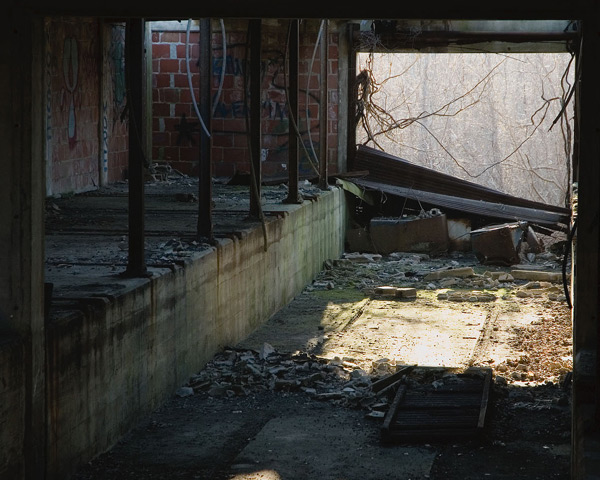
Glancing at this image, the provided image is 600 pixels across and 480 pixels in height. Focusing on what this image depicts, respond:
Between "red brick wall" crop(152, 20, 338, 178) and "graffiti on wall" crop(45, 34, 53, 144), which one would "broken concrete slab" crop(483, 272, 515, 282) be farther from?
"graffiti on wall" crop(45, 34, 53, 144)

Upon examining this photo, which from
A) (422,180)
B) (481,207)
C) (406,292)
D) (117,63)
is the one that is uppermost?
(117,63)

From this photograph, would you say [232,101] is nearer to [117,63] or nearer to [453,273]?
[117,63]

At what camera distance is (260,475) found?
616cm

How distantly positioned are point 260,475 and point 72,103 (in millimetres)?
9129

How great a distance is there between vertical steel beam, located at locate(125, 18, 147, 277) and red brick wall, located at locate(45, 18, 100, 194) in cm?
579

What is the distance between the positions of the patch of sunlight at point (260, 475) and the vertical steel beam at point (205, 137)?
368cm

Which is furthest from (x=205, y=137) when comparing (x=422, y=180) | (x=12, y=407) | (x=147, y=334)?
(x=422, y=180)

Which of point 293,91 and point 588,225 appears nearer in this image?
point 588,225

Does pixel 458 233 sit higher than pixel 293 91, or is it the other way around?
pixel 293 91

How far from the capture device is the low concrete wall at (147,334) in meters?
5.93

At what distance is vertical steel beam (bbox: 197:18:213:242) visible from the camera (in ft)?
30.1

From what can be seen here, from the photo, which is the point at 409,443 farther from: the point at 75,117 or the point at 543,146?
the point at 543,146

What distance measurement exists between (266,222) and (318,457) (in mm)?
5228

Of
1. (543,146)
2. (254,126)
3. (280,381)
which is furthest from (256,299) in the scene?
(543,146)
